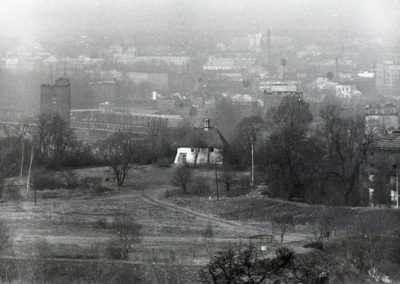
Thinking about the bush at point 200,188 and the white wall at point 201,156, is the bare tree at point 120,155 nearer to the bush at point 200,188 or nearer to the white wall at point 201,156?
the white wall at point 201,156

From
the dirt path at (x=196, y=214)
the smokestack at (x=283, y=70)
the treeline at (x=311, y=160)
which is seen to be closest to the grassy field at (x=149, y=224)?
the dirt path at (x=196, y=214)

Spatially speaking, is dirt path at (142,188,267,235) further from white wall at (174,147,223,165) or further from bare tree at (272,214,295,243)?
white wall at (174,147,223,165)

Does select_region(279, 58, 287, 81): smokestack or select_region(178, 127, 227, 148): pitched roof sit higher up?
select_region(279, 58, 287, 81): smokestack

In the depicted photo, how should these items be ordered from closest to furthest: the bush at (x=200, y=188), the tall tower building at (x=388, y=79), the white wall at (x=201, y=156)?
1. the bush at (x=200, y=188)
2. the white wall at (x=201, y=156)
3. the tall tower building at (x=388, y=79)

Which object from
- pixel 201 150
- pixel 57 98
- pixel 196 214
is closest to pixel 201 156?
pixel 201 150

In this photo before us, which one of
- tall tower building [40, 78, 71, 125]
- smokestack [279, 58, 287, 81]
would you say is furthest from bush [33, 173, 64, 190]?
smokestack [279, 58, 287, 81]
